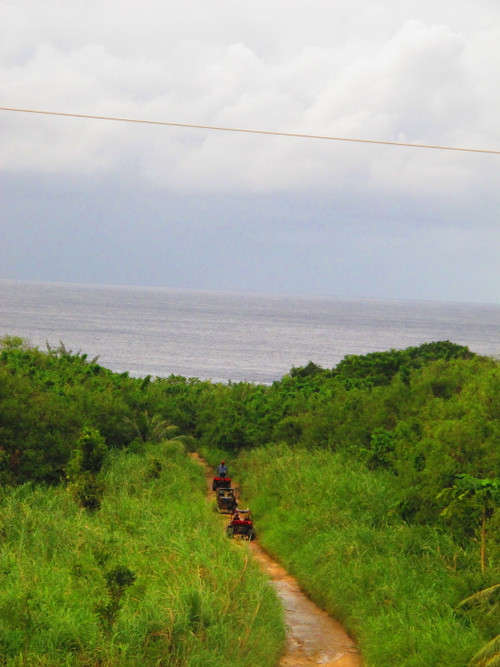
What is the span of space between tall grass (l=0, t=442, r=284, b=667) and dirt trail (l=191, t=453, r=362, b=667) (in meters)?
0.45

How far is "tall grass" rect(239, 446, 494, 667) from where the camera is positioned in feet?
34.7

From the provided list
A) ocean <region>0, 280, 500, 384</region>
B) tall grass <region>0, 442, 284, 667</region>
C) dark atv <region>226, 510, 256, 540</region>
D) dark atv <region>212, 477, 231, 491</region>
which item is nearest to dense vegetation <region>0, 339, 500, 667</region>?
dark atv <region>226, 510, 256, 540</region>

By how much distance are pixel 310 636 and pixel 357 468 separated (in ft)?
32.0

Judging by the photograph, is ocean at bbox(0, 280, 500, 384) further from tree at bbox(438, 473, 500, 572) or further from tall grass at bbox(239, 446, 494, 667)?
tree at bbox(438, 473, 500, 572)

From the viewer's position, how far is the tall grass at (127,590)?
9.19 m

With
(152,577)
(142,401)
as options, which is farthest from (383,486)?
(142,401)

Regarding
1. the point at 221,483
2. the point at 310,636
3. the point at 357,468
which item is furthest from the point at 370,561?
the point at 221,483

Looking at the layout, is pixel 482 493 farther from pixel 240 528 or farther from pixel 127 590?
pixel 240 528

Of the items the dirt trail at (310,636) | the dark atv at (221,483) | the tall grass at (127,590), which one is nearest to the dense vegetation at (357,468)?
the dirt trail at (310,636)

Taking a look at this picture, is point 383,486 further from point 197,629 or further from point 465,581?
point 197,629

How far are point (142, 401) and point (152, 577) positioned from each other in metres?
20.6

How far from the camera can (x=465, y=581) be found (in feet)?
38.6

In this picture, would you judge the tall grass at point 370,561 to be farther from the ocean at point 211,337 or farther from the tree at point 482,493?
the ocean at point 211,337

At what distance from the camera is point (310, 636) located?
12180mm
